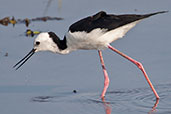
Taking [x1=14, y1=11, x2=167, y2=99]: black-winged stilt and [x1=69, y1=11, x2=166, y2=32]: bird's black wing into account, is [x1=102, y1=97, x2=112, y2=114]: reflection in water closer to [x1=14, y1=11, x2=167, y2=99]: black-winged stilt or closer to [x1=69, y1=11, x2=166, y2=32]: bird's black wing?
[x1=14, y1=11, x2=167, y2=99]: black-winged stilt

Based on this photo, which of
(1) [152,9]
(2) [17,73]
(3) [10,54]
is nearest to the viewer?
(2) [17,73]

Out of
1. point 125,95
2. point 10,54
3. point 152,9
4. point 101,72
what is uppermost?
point 152,9

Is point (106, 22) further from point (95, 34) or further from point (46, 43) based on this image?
point (46, 43)

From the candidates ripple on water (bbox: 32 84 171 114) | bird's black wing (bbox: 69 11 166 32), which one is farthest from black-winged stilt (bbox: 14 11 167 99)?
ripple on water (bbox: 32 84 171 114)

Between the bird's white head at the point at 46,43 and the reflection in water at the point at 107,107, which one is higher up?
the bird's white head at the point at 46,43

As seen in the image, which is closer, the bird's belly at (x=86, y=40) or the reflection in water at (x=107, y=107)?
the reflection in water at (x=107, y=107)

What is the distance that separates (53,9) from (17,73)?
2559mm

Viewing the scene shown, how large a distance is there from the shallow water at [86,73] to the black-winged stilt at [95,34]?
204 millimetres

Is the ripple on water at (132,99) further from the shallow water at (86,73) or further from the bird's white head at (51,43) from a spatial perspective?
the bird's white head at (51,43)

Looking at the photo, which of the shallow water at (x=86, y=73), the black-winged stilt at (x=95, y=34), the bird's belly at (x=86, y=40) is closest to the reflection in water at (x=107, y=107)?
the shallow water at (x=86, y=73)

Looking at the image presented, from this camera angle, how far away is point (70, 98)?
19.9 ft

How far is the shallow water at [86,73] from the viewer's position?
5785mm

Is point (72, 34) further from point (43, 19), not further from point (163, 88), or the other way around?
point (43, 19)

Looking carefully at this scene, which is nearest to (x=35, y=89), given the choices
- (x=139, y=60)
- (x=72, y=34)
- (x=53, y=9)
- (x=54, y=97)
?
(x=54, y=97)
